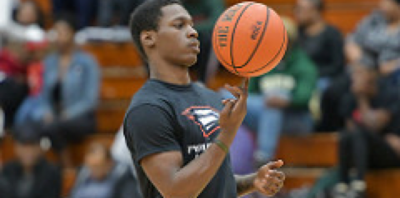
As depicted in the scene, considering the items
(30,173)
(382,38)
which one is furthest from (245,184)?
(30,173)

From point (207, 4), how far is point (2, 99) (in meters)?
3.07

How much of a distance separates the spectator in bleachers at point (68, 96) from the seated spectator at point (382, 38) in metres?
2.92

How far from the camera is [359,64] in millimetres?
6160

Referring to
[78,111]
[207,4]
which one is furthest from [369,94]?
[78,111]

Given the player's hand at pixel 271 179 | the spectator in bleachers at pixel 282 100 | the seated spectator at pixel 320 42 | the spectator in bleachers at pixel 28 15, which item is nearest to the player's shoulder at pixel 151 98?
the player's hand at pixel 271 179

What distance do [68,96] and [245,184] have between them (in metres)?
4.64

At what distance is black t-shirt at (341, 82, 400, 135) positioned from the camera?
5938mm

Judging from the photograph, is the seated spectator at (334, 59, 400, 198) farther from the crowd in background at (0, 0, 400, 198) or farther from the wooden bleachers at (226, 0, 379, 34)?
the wooden bleachers at (226, 0, 379, 34)

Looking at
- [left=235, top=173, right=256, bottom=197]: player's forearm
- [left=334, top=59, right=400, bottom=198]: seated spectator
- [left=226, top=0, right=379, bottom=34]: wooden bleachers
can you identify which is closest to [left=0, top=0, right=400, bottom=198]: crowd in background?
[left=334, top=59, right=400, bottom=198]: seated spectator

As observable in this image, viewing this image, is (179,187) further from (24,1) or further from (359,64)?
(24,1)

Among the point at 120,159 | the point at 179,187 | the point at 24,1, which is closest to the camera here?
the point at 179,187

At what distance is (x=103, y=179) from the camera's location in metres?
6.68

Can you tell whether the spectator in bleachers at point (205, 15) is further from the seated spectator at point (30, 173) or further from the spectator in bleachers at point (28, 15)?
the spectator in bleachers at point (28, 15)

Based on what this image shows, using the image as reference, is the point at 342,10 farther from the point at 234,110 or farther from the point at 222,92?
the point at 234,110
